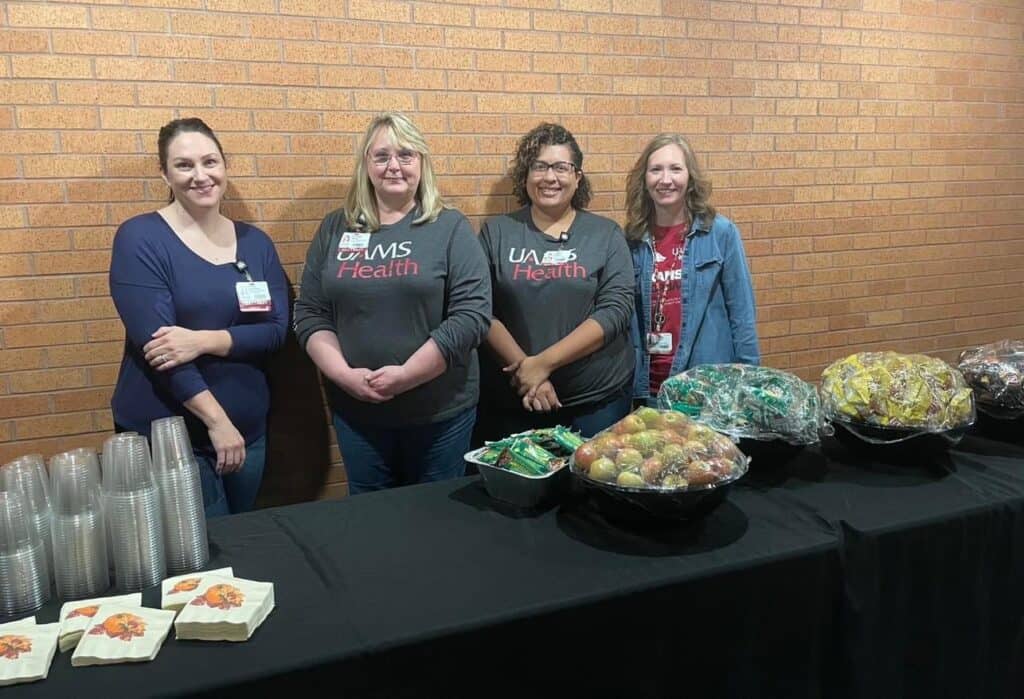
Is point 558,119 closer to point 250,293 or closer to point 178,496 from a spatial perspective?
point 250,293

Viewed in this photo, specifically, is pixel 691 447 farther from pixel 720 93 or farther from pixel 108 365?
pixel 720 93

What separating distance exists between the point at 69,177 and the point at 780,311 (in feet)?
9.88

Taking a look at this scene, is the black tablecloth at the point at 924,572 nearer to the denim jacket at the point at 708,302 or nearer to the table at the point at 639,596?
the table at the point at 639,596

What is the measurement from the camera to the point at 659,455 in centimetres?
145

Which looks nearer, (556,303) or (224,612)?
(224,612)

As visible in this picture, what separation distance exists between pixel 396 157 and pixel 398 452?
2.99 ft

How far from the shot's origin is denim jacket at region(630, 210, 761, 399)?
2818 mm

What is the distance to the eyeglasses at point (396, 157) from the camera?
2.35 meters

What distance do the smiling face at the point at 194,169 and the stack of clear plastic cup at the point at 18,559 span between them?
1.24 m

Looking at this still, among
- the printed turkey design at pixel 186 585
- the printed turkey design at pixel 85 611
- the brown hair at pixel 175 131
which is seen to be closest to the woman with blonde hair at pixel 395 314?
the brown hair at pixel 175 131

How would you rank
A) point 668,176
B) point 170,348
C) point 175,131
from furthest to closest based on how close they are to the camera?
point 668,176 < point 175,131 < point 170,348

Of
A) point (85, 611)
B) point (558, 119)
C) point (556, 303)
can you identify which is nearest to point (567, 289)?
point (556, 303)

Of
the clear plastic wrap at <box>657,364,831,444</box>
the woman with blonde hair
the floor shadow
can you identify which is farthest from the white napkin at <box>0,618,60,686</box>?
the clear plastic wrap at <box>657,364,831,444</box>

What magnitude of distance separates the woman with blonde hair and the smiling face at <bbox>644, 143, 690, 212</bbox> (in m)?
0.83
